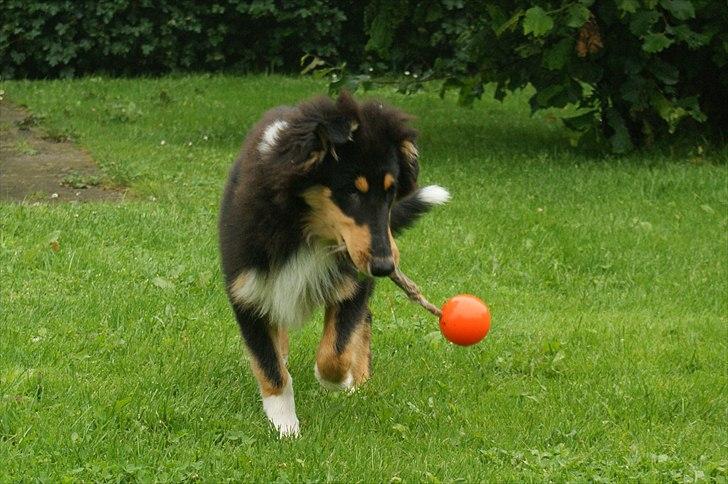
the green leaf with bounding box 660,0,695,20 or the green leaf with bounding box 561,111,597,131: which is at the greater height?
the green leaf with bounding box 660,0,695,20

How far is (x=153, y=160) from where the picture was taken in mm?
11305

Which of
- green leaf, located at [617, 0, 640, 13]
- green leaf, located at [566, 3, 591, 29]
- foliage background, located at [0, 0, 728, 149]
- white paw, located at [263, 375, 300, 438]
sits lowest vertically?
foliage background, located at [0, 0, 728, 149]

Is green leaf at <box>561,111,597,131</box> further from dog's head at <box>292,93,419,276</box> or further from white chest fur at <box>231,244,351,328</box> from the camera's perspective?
dog's head at <box>292,93,419,276</box>

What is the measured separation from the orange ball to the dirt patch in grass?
5.20 meters

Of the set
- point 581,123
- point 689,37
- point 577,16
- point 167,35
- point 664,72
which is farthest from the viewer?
point 167,35

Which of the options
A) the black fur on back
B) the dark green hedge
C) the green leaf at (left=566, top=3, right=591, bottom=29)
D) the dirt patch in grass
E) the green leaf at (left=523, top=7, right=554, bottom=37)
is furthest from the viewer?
the dark green hedge

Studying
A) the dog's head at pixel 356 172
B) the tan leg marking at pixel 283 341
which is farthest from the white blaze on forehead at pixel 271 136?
the tan leg marking at pixel 283 341

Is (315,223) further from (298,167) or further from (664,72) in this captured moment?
(664,72)

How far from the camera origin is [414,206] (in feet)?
18.8

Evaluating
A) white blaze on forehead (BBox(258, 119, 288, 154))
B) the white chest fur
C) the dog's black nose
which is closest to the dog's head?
the dog's black nose

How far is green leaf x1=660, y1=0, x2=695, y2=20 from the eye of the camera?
1077 centimetres

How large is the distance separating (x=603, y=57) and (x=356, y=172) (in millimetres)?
7505

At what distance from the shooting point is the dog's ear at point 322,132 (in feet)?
15.5

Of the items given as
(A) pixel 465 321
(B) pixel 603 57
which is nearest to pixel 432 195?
(A) pixel 465 321
